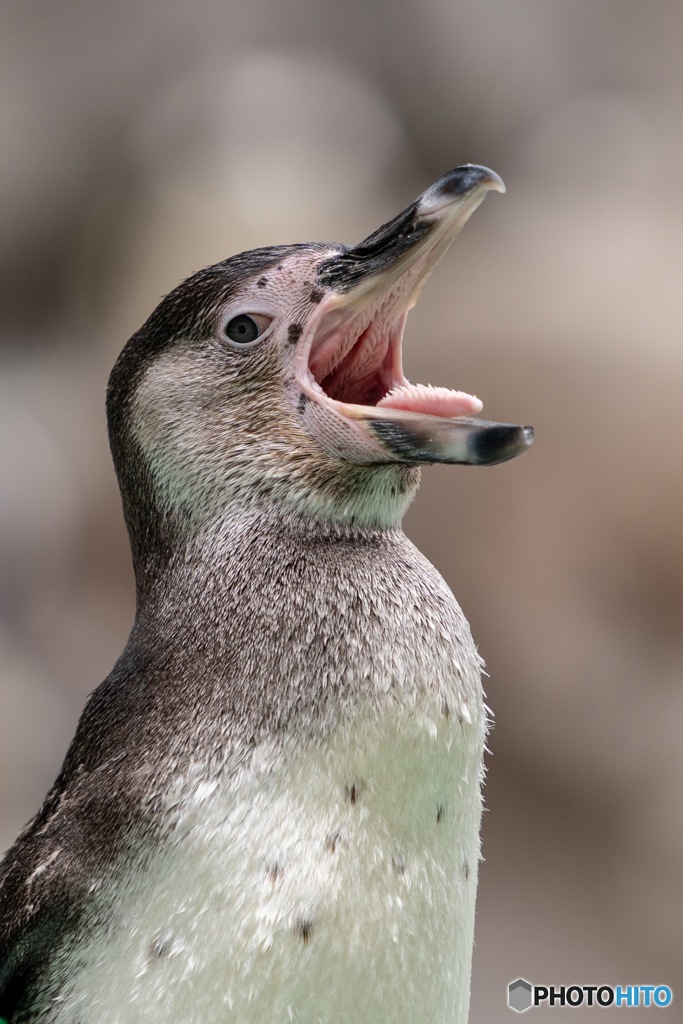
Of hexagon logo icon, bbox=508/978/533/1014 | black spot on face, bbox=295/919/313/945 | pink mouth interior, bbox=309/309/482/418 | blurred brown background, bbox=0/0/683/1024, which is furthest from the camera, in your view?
blurred brown background, bbox=0/0/683/1024

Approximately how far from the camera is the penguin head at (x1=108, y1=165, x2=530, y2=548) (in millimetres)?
705

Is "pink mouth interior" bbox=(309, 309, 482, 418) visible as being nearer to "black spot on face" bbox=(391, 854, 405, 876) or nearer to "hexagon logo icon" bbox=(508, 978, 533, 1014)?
"black spot on face" bbox=(391, 854, 405, 876)

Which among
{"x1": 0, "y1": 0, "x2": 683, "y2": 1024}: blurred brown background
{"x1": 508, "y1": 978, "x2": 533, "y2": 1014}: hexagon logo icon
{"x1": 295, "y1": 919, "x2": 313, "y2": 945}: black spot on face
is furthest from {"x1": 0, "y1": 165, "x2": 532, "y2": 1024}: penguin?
{"x1": 0, "y1": 0, "x2": 683, "y2": 1024}: blurred brown background

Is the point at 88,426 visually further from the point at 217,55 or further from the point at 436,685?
the point at 436,685

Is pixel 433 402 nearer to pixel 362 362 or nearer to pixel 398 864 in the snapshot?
pixel 362 362

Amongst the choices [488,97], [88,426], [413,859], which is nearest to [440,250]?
[413,859]

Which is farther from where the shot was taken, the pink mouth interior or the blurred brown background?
the blurred brown background

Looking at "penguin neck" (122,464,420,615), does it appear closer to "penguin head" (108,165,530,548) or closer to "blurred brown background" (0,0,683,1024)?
"penguin head" (108,165,530,548)

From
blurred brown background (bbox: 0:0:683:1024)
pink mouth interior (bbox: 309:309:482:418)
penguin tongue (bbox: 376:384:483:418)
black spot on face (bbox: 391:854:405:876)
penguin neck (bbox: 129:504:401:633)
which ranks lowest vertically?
black spot on face (bbox: 391:854:405:876)

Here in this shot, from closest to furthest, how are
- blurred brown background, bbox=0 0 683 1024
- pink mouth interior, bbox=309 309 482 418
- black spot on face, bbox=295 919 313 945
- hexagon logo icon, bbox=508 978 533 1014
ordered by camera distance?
black spot on face, bbox=295 919 313 945 < pink mouth interior, bbox=309 309 482 418 < hexagon logo icon, bbox=508 978 533 1014 < blurred brown background, bbox=0 0 683 1024

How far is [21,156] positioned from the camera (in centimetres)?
213

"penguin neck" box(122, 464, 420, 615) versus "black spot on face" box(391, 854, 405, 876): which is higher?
"penguin neck" box(122, 464, 420, 615)

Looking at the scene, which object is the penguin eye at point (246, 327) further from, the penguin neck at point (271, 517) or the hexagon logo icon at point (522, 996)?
the hexagon logo icon at point (522, 996)

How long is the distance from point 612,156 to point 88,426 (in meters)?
1.20
